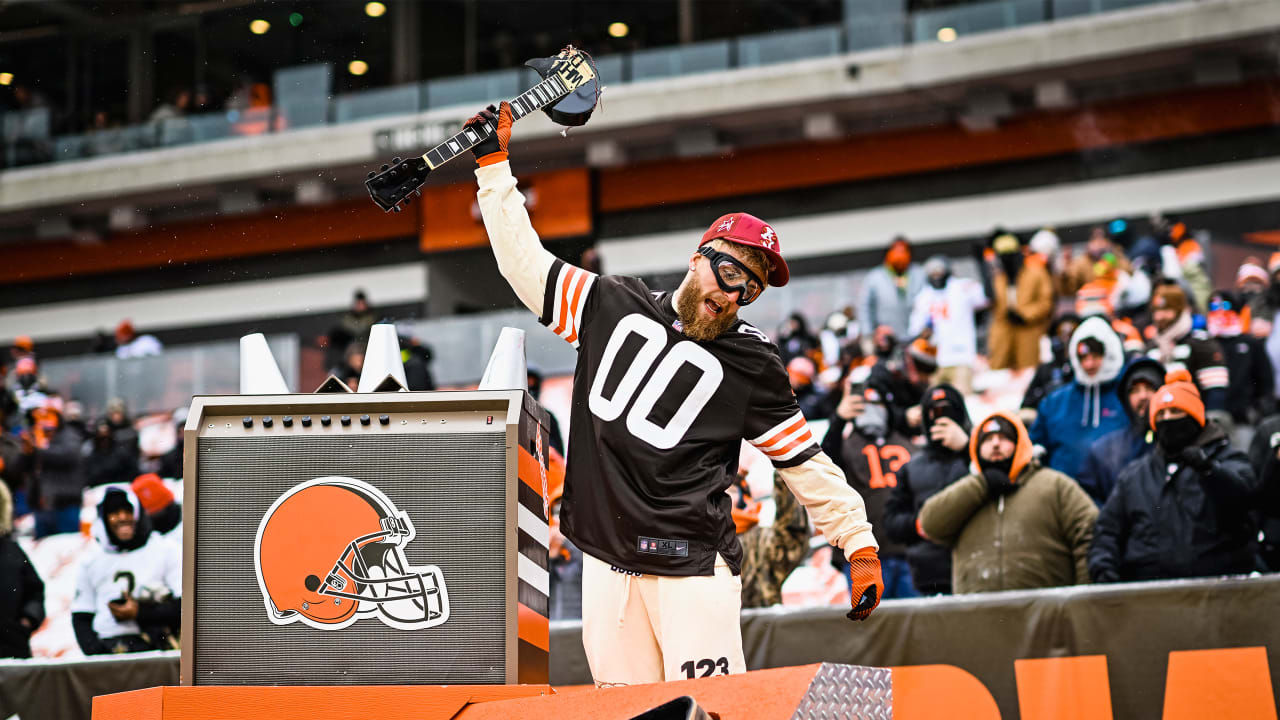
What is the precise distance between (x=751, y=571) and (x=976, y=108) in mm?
13329

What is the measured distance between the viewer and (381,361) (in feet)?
12.9

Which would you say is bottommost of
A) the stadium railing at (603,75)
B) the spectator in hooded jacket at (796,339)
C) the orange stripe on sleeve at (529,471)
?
the orange stripe on sleeve at (529,471)

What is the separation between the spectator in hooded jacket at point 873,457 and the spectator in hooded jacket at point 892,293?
19.1 feet

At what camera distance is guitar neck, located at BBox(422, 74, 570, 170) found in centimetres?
391

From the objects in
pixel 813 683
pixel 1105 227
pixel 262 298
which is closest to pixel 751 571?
pixel 813 683

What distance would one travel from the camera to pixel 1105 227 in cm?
1745

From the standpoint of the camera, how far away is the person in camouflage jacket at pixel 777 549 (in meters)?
6.63

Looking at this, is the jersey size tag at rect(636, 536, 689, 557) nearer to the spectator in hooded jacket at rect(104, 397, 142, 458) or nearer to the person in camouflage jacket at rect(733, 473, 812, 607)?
the person in camouflage jacket at rect(733, 473, 812, 607)

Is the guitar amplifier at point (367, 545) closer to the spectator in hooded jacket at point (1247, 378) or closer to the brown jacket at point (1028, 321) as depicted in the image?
the spectator in hooded jacket at point (1247, 378)

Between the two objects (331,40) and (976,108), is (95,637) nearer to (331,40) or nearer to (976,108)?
(331,40)

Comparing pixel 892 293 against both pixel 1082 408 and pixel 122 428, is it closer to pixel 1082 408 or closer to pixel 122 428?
pixel 1082 408

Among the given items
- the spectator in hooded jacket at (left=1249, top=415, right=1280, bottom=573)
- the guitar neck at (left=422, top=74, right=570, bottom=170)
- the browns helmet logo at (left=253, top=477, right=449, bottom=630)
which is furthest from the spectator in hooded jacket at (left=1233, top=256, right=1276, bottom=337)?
the browns helmet logo at (left=253, top=477, right=449, bottom=630)

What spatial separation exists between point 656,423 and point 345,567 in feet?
3.01

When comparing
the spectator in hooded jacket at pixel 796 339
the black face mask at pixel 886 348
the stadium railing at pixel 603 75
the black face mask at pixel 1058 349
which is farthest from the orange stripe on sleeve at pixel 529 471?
the stadium railing at pixel 603 75
